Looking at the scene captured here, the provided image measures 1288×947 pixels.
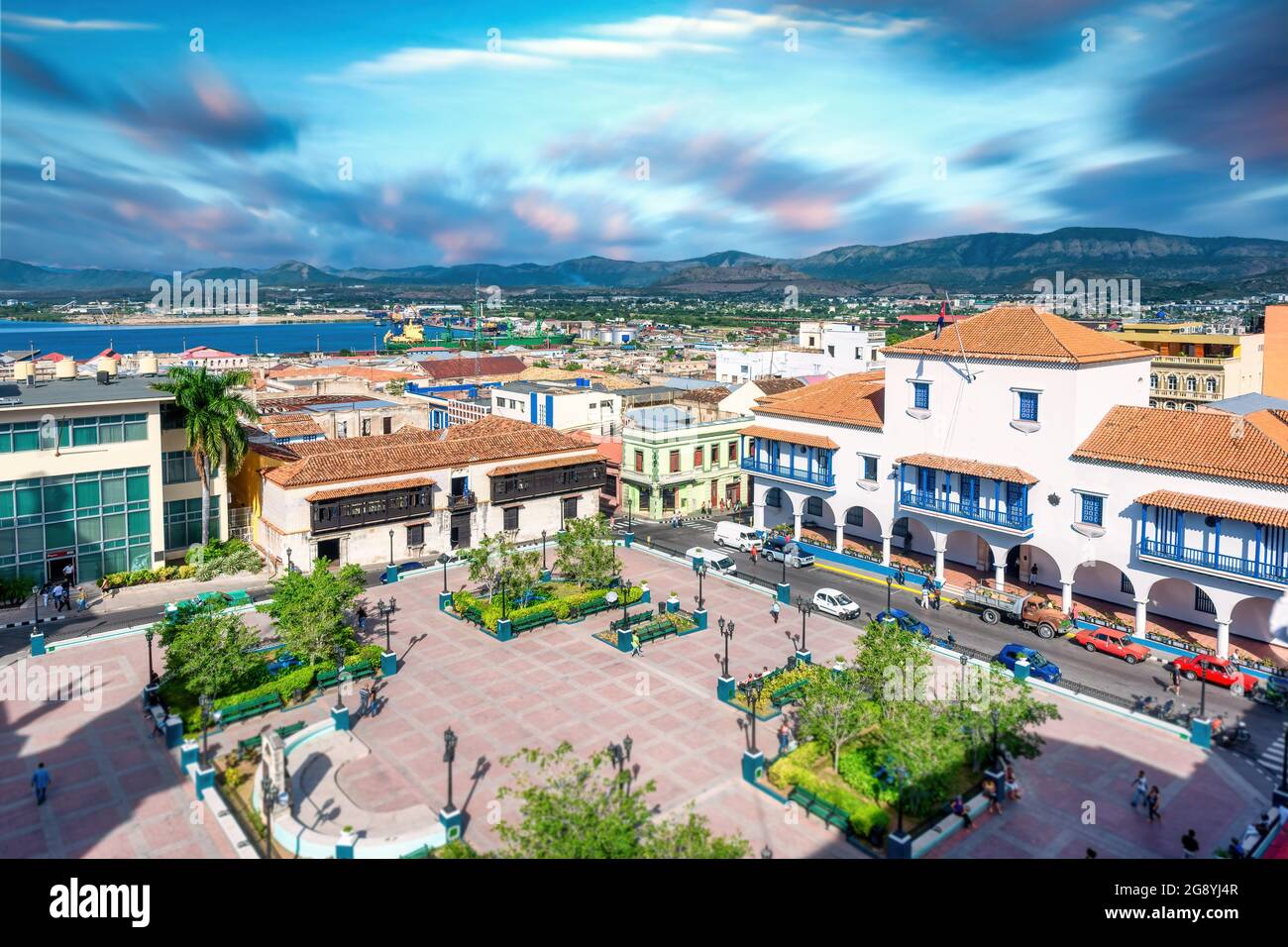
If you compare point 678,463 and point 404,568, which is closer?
point 404,568

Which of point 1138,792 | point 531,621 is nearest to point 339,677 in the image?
point 531,621

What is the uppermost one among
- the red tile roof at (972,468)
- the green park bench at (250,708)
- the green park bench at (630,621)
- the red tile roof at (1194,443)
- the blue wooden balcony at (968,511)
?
the red tile roof at (1194,443)

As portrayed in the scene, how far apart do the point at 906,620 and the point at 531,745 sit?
17870mm

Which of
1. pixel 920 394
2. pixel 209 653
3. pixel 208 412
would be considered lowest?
pixel 209 653

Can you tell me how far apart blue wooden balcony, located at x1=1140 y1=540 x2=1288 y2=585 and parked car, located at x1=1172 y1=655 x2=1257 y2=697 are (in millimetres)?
3294

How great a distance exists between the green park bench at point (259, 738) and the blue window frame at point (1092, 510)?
3167 cm

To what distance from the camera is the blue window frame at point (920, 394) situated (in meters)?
43.4

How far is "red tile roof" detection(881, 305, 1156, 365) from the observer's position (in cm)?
3853

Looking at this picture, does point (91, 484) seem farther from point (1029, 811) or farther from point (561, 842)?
point (1029, 811)

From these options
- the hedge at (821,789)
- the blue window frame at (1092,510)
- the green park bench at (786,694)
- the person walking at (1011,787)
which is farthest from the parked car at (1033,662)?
the hedge at (821,789)

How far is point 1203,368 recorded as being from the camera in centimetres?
6925

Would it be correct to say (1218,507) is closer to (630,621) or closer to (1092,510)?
(1092,510)

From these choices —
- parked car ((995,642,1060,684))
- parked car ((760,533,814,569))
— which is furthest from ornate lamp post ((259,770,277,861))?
parked car ((760,533,814,569))

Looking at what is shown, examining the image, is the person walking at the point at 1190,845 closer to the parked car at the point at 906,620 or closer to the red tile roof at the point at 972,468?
the parked car at the point at 906,620
